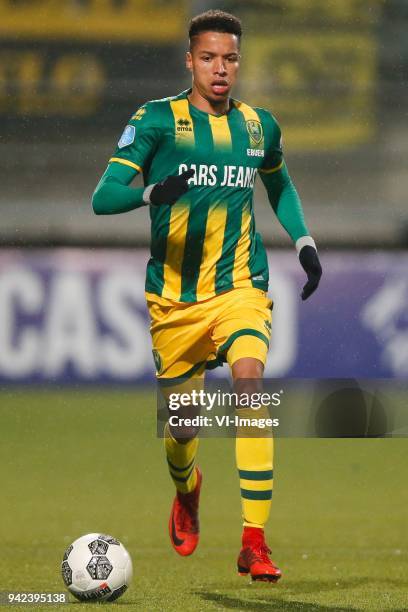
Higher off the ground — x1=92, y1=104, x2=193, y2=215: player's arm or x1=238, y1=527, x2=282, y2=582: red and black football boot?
x1=92, y1=104, x2=193, y2=215: player's arm

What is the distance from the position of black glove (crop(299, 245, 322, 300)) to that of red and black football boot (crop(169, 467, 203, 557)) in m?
1.17

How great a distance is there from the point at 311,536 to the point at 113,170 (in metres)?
2.53

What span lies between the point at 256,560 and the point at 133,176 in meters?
1.49

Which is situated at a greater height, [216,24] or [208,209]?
[216,24]

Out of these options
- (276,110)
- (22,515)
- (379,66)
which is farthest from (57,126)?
(22,515)

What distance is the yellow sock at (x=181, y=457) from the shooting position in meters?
5.47

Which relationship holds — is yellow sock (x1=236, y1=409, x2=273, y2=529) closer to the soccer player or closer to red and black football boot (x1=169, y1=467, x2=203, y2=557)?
the soccer player

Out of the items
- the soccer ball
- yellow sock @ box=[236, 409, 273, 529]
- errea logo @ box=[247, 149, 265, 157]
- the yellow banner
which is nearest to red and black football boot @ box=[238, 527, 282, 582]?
yellow sock @ box=[236, 409, 273, 529]

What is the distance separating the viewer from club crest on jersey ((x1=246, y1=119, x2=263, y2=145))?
5.12 meters

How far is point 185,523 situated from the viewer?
5664 millimetres

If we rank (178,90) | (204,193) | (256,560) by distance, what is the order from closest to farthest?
(256,560), (204,193), (178,90)

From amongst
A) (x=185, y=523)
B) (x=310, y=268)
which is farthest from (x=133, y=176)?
(x=185, y=523)

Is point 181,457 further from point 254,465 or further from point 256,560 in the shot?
point 256,560

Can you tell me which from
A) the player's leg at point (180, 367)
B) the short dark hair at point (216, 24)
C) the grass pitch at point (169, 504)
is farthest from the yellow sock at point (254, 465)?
the short dark hair at point (216, 24)
